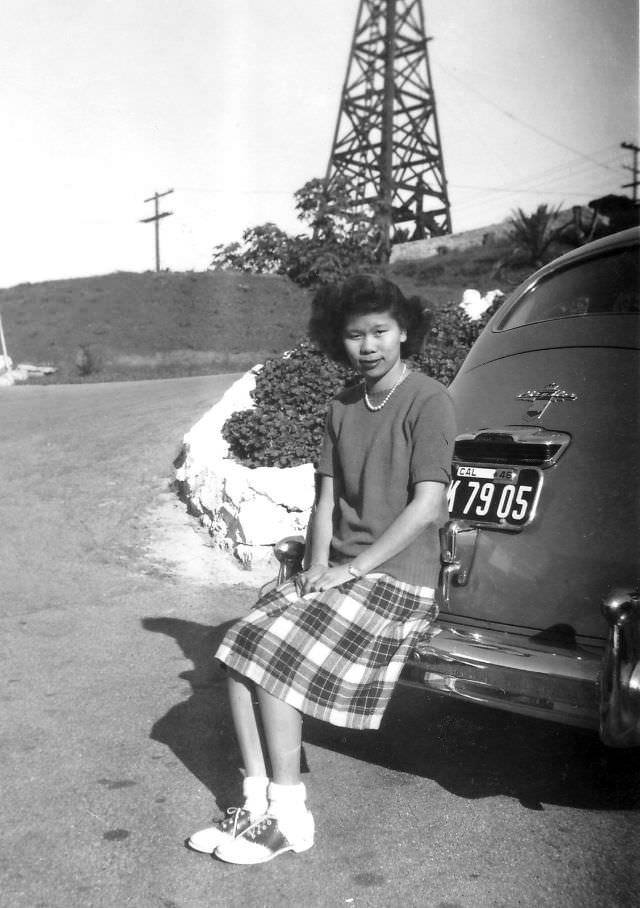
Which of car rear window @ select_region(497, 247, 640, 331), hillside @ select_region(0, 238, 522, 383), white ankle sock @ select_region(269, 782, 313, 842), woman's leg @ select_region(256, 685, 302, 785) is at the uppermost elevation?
hillside @ select_region(0, 238, 522, 383)

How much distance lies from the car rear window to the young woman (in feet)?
3.60

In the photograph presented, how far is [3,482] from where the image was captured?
8289mm

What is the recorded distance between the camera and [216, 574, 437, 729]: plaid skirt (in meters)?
2.77

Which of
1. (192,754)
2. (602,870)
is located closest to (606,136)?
(602,870)

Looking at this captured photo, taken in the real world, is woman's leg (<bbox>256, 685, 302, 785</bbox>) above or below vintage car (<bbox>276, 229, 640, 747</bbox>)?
below

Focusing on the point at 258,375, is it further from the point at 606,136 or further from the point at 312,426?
the point at 606,136

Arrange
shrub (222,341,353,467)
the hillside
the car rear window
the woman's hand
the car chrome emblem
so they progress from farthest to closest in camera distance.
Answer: the hillside → shrub (222,341,353,467) → the car rear window → the car chrome emblem → the woman's hand

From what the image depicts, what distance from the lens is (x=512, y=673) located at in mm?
2863

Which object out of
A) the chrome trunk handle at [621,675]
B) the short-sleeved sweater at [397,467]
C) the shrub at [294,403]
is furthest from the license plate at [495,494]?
the shrub at [294,403]

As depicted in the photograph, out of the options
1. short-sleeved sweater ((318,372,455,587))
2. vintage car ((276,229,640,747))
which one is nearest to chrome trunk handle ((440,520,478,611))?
vintage car ((276,229,640,747))

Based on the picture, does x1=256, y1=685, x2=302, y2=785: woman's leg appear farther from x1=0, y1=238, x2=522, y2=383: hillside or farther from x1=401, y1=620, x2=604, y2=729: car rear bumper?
x1=0, y1=238, x2=522, y2=383: hillside

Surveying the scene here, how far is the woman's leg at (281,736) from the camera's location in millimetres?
2756

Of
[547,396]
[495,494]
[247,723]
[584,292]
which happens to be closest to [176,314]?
[584,292]

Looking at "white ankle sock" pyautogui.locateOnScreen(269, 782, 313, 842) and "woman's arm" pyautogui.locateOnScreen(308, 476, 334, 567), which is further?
"woman's arm" pyautogui.locateOnScreen(308, 476, 334, 567)
